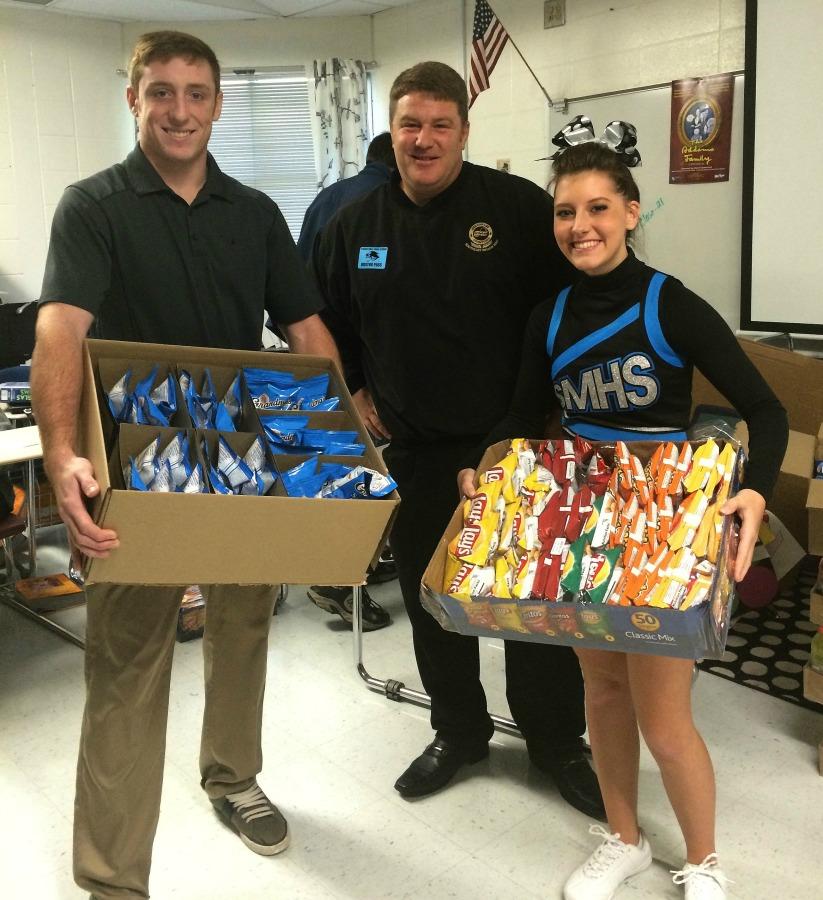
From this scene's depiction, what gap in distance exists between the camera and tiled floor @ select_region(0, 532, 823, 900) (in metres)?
1.87

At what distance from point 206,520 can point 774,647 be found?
2.30 meters

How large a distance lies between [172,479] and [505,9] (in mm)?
4233

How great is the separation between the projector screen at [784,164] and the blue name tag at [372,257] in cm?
232

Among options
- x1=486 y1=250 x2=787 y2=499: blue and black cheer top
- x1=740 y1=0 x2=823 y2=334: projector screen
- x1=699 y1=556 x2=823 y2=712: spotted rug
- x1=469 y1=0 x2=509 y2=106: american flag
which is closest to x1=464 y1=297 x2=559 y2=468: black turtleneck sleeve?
x1=486 y1=250 x2=787 y2=499: blue and black cheer top

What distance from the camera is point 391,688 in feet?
8.54

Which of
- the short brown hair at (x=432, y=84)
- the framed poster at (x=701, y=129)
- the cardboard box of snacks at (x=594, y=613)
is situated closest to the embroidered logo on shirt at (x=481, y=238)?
the short brown hair at (x=432, y=84)

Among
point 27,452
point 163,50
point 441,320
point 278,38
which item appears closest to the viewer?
point 163,50

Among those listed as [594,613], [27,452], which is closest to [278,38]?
[27,452]

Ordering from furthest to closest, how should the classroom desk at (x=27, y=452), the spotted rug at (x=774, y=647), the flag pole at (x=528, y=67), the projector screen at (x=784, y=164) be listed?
the flag pole at (x=528, y=67) < the projector screen at (x=784, y=164) < the classroom desk at (x=27, y=452) < the spotted rug at (x=774, y=647)

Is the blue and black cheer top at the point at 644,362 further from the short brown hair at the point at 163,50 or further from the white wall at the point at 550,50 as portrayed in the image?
the white wall at the point at 550,50

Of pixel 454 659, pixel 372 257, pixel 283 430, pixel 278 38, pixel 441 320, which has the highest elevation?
pixel 278 38

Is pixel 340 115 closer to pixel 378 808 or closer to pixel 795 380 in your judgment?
pixel 795 380

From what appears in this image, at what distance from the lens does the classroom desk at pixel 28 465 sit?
2832 mm

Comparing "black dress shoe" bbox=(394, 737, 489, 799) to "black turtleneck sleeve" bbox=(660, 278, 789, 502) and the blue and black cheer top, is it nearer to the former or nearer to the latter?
the blue and black cheer top
